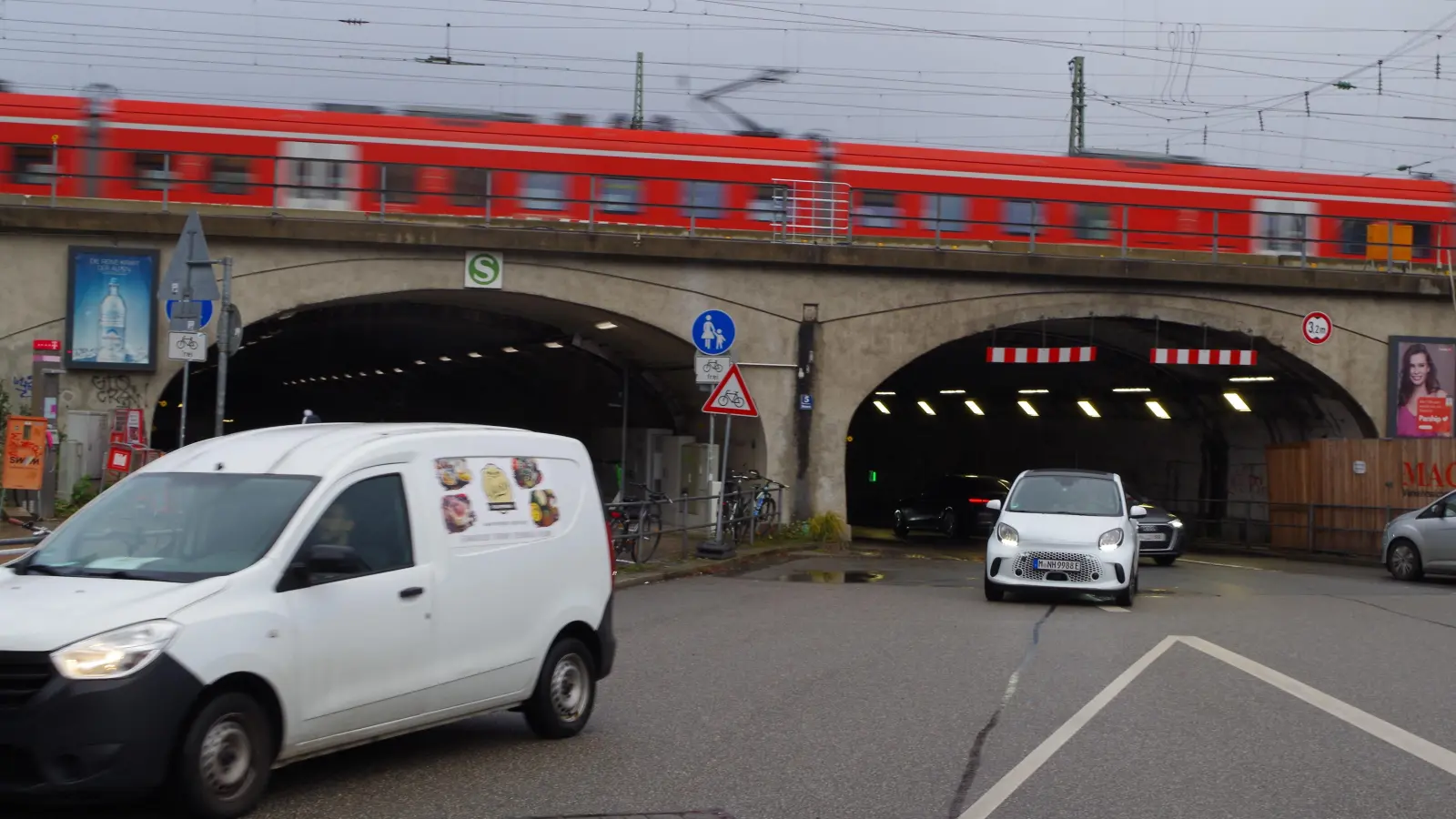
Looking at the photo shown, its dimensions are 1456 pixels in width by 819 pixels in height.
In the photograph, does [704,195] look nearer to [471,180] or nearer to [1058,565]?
[471,180]

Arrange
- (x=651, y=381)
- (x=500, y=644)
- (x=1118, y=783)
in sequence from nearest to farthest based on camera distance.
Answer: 1. (x=1118, y=783)
2. (x=500, y=644)
3. (x=651, y=381)

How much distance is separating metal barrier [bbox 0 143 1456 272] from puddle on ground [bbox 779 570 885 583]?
7.50 meters

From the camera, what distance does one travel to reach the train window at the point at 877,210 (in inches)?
1054

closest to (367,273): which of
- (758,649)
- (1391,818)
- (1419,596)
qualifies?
(758,649)

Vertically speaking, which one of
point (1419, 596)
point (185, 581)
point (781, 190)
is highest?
→ point (781, 190)

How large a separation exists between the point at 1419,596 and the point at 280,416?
162 ft

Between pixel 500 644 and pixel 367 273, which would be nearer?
pixel 500 644

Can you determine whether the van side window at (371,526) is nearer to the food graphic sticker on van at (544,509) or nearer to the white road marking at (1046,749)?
the food graphic sticker on van at (544,509)

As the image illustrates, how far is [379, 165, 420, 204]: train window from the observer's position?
82.9ft

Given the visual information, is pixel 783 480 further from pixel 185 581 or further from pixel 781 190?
pixel 185 581

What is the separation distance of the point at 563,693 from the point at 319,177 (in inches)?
730

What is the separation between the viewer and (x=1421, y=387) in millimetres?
28109

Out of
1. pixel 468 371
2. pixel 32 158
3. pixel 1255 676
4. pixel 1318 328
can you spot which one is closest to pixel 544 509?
pixel 1255 676

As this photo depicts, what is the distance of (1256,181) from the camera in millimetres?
28531
